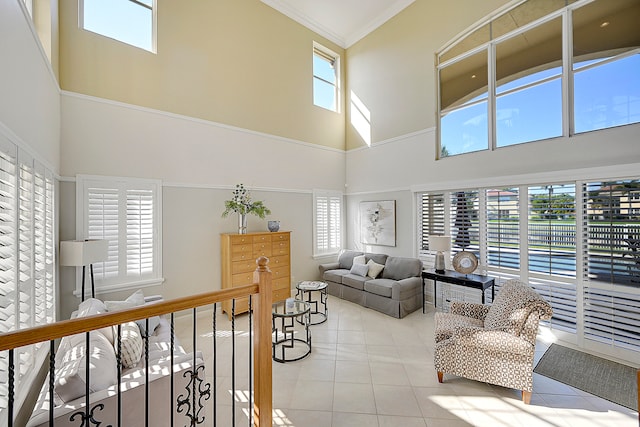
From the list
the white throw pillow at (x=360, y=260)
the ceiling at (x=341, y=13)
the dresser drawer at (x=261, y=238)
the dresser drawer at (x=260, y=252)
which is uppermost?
the ceiling at (x=341, y=13)

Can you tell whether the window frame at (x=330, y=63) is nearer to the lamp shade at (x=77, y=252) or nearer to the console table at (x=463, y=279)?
the console table at (x=463, y=279)

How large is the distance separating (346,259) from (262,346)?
4.44 metres

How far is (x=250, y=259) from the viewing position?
4.87 m

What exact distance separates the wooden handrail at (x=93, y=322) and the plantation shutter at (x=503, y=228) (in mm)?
4123

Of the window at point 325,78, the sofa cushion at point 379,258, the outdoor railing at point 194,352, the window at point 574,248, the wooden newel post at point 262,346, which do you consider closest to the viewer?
the outdoor railing at point 194,352

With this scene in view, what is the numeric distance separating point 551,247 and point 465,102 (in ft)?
8.86

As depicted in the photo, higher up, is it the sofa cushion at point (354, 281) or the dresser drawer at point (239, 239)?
the dresser drawer at point (239, 239)

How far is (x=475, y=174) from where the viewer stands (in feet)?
15.0

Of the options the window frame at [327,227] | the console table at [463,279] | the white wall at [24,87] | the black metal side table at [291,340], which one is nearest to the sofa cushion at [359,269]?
the window frame at [327,227]

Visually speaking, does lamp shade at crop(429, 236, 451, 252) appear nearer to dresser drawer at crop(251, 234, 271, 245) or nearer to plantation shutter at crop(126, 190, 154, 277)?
dresser drawer at crop(251, 234, 271, 245)

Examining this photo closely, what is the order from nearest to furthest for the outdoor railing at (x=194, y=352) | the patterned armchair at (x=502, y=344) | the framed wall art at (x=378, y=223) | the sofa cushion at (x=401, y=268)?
the outdoor railing at (x=194, y=352) → the patterned armchair at (x=502, y=344) → the sofa cushion at (x=401, y=268) → the framed wall art at (x=378, y=223)

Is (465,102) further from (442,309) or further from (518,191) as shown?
(442,309)

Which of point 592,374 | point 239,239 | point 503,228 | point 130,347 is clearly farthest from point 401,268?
point 130,347

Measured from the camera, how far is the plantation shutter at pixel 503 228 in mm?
4121
